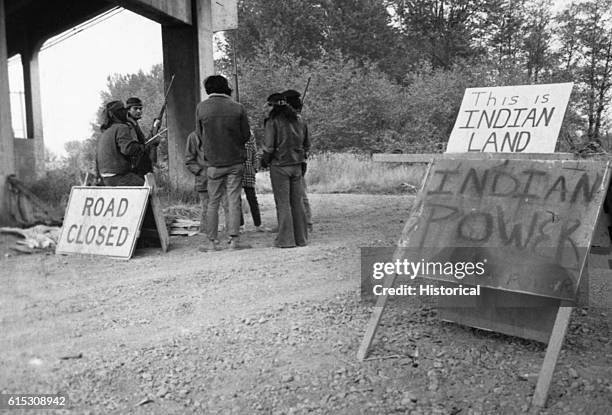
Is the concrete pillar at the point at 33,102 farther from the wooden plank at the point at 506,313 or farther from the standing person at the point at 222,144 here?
the wooden plank at the point at 506,313

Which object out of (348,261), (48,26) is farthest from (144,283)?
(48,26)

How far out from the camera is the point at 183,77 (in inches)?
438

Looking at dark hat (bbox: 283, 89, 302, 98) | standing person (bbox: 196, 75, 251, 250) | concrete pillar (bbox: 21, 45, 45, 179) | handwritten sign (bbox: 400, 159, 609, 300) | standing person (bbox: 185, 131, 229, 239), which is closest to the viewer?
handwritten sign (bbox: 400, 159, 609, 300)

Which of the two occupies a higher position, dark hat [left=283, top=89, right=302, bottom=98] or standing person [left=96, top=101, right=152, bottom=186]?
dark hat [left=283, top=89, right=302, bottom=98]

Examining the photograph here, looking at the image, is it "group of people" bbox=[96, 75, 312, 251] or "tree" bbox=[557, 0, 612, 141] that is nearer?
"group of people" bbox=[96, 75, 312, 251]

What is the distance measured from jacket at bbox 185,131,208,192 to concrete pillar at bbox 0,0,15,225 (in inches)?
87.9

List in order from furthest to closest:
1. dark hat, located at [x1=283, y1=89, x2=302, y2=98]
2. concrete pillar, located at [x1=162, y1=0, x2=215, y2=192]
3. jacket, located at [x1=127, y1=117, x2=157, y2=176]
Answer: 1. concrete pillar, located at [x1=162, y1=0, x2=215, y2=192]
2. jacket, located at [x1=127, y1=117, x2=157, y2=176]
3. dark hat, located at [x1=283, y1=89, x2=302, y2=98]

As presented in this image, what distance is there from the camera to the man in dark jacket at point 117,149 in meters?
6.84

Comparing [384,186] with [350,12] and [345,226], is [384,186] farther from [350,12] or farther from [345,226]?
[350,12]

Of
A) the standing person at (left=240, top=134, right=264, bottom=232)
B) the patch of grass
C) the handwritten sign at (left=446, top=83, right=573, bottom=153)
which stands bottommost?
the patch of grass

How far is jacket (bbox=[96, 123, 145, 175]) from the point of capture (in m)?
6.84

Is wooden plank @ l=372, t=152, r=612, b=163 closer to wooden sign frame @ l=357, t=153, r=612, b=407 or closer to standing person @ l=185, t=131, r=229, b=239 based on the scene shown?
wooden sign frame @ l=357, t=153, r=612, b=407

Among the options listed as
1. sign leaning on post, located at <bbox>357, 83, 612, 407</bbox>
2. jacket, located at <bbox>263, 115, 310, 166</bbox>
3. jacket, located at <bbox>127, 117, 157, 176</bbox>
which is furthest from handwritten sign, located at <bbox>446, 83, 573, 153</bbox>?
jacket, located at <bbox>127, 117, 157, 176</bbox>

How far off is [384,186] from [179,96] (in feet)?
21.4
